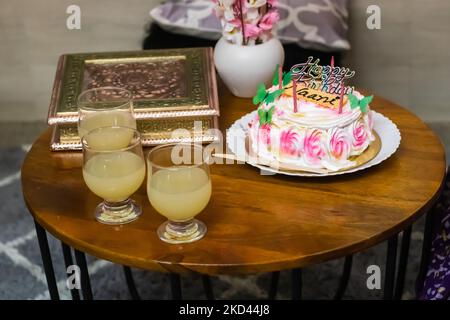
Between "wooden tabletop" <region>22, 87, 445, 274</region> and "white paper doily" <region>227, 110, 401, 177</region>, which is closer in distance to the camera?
"wooden tabletop" <region>22, 87, 445, 274</region>

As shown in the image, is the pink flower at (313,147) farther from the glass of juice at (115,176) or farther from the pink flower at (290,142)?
the glass of juice at (115,176)

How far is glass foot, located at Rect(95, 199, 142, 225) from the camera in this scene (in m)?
1.05

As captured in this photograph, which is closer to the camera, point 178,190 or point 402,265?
point 178,190

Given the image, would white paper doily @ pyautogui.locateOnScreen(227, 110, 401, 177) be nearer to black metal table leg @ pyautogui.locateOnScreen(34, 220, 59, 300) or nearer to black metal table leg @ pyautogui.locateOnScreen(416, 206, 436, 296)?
black metal table leg @ pyautogui.locateOnScreen(416, 206, 436, 296)

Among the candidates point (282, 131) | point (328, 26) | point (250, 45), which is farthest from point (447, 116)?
point (282, 131)

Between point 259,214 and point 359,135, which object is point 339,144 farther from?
point 259,214

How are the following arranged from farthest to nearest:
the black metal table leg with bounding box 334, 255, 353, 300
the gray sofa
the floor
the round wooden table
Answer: the gray sofa
the floor
the black metal table leg with bounding box 334, 255, 353, 300
the round wooden table

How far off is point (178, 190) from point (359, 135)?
35 centimetres

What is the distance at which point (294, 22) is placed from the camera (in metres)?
2.00

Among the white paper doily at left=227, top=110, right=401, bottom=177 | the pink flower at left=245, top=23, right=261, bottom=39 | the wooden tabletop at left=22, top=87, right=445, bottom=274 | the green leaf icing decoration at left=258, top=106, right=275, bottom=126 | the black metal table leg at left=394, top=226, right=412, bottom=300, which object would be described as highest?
the pink flower at left=245, top=23, right=261, bottom=39

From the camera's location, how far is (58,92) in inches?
52.4

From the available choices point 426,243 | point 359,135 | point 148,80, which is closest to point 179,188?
point 359,135

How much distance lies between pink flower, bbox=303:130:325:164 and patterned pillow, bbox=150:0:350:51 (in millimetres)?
907

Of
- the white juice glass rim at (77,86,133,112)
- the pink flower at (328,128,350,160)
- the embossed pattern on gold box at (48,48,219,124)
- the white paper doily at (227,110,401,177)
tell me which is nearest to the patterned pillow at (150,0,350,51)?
the embossed pattern on gold box at (48,48,219,124)
